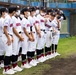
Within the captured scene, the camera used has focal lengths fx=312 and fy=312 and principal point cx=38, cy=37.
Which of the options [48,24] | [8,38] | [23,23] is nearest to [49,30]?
[48,24]

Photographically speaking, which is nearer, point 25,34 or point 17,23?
point 17,23

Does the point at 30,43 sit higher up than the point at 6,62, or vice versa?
the point at 30,43

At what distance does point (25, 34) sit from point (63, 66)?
177 cm

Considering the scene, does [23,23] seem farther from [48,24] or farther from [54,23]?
[54,23]

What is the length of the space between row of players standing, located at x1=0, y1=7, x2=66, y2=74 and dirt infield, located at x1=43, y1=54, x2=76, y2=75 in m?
0.56

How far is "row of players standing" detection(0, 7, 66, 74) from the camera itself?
8.74 m

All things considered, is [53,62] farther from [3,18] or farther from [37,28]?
[3,18]

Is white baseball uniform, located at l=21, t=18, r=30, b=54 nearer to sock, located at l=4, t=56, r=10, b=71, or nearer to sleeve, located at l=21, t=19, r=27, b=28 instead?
sleeve, located at l=21, t=19, r=27, b=28

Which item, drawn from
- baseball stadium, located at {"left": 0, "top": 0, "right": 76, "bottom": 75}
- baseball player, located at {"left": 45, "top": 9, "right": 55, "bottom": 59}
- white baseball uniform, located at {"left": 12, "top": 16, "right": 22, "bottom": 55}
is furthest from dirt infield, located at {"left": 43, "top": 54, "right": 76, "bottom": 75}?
white baseball uniform, located at {"left": 12, "top": 16, "right": 22, "bottom": 55}

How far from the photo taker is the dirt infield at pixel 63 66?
927cm

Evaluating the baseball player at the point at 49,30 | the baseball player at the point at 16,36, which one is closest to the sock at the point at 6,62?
the baseball player at the point at 16,36

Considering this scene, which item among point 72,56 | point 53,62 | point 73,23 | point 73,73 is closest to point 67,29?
point 73,23

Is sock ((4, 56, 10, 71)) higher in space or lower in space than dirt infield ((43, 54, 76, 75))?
higher

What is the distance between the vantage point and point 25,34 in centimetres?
966
